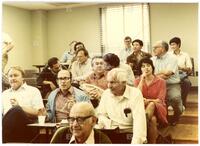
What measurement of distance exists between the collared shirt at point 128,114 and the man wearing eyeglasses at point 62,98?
0.13 meters

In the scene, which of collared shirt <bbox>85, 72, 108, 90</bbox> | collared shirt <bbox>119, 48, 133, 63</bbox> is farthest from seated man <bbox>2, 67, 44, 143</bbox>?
collared shirt <bbox>119, 48, 133, 63</bbox>

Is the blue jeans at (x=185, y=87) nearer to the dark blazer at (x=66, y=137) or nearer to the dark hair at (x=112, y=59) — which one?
the dark hair at (x=112, y=59)

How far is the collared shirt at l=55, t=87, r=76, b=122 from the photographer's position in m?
2.04

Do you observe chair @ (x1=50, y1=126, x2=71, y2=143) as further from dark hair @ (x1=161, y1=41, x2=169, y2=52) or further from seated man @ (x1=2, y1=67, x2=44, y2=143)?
dark hair @ (x1=161, y1=41, x2=169, y2=52)

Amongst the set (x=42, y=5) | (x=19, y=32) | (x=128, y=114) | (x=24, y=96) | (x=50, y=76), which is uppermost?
(x=42, y=5)

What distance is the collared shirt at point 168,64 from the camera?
1973mm

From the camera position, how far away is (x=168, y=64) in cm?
198

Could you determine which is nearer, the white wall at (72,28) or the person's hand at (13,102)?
the white wall at (72,28)

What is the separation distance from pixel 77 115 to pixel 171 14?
79 centimetres

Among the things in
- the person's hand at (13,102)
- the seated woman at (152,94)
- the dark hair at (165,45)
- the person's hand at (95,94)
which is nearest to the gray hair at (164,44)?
the dark hair at (165,45)

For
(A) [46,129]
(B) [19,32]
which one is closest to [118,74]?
(A) [46,129]

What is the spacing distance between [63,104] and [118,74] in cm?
37

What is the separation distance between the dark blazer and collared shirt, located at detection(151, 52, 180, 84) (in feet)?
1.59

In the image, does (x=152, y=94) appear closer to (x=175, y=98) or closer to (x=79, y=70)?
(x=175, y=98)
